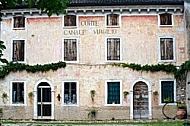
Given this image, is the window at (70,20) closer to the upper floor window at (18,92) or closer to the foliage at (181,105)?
the upper floor window at (18,92)

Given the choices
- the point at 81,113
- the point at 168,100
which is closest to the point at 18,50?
the point at 81,113

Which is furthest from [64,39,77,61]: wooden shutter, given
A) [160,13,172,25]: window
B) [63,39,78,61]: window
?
[160,13,172,25]: window

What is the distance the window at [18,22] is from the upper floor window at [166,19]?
9230mm

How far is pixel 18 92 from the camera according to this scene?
30703 millimetres

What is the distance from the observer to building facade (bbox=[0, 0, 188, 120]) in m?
29.9

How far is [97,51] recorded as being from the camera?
30.2m

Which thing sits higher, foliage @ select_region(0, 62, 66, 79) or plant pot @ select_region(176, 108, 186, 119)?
foliage @ select_region(0, 62, 66, 79)

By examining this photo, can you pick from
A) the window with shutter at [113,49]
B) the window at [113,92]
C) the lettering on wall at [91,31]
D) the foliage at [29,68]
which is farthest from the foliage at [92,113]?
the lettering on wall at [91,31]

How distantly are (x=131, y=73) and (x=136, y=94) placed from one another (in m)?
1.42

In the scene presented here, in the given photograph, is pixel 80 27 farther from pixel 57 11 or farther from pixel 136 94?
pixel 57 11

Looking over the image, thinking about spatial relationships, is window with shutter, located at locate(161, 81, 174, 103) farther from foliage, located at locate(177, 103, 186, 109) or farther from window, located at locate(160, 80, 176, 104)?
foliage, located at locate(177, 103, 186, 109)

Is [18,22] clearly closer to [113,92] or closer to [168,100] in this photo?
[113,92]

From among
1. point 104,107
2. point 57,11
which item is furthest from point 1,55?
point 104,107

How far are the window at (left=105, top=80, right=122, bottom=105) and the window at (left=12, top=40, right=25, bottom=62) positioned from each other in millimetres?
6032
